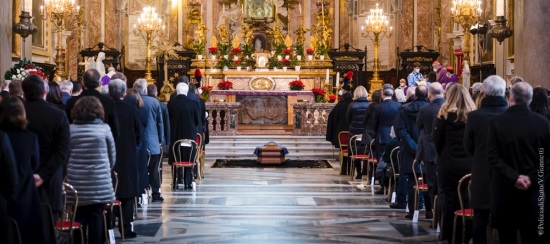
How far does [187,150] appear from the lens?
59.0 ft

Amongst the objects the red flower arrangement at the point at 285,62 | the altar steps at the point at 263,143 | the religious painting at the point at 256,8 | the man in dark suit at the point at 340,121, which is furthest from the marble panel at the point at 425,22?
the man in dark suit at the point at 340,121

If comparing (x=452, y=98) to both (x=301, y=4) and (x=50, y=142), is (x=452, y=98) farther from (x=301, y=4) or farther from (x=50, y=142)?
(x=301, y=4)

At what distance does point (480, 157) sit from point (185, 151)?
9.10 meters

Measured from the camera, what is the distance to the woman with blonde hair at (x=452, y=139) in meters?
10.8

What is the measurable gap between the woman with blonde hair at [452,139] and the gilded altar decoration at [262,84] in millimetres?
20244

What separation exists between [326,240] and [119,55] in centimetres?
2209

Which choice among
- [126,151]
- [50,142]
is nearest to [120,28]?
[126,151]

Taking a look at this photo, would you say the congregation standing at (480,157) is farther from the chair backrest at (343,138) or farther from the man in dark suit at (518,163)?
the chair backrest at (343,138)

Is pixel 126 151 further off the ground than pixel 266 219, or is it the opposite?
pixel 126 151

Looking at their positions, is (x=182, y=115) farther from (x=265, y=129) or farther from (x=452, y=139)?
(x=265, y=129)

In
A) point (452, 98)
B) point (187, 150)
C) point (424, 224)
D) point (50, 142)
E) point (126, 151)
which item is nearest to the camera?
point (50, 142)

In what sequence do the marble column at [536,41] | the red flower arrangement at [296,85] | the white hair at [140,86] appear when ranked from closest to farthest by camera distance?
the white hair at [140,86]
the marble column at [536,41]
the red flower arrangement at [296,85]

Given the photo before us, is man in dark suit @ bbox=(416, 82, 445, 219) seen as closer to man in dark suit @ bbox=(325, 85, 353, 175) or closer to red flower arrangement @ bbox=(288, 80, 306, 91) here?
man in dark suit @ bbox=(325, 85, 353, 175)

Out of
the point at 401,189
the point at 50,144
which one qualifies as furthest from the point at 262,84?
the point at 50,144
